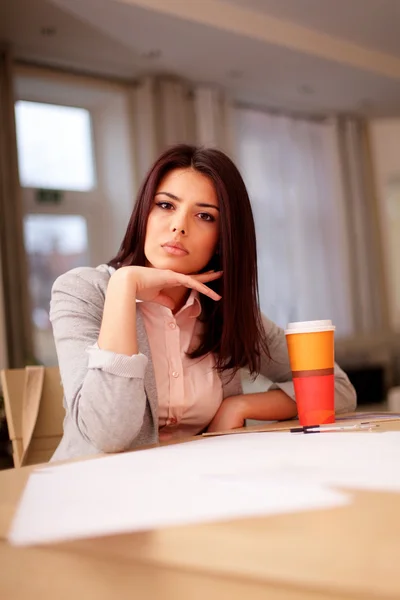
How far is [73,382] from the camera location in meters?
0.99

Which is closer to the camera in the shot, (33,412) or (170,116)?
(33,412)

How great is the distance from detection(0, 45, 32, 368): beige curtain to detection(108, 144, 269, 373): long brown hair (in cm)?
322

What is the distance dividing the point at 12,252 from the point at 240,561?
167 inches

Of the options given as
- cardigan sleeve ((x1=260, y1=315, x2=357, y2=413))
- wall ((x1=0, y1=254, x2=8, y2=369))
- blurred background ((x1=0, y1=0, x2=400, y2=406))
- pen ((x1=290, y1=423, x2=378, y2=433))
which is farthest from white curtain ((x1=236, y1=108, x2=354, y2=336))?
pen ((x1=290, y1=423, x2=378, y2=433))

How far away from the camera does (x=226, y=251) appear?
1.30m

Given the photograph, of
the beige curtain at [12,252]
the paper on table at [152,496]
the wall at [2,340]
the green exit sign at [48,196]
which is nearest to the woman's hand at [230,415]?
the paper on table at [152,496]

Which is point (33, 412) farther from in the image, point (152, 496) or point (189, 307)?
point (152, 496)

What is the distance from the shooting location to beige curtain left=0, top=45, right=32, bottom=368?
4.38m

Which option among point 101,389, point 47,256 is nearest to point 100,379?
point 101,389

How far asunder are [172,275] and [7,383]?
0.38 meters

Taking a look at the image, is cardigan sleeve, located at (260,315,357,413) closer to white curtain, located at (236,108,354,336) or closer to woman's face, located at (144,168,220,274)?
woman's face, located at (144,168,220,274)

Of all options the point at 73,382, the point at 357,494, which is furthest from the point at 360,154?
the point at 357,494

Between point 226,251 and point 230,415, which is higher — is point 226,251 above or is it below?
above

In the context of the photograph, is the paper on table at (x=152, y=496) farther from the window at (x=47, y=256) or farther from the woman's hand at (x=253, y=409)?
the window at (x=47, y=256)
